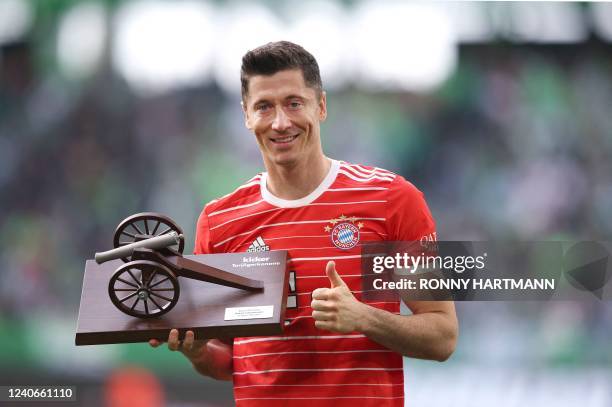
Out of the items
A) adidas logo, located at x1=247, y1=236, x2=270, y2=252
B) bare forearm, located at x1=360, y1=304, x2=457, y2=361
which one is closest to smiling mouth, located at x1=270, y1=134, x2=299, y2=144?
adidas logo, located at x1=247, y1=236, x2=270, y2=252

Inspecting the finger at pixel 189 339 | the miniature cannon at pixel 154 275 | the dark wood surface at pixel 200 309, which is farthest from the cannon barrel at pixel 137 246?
the finger at pixel 189 339

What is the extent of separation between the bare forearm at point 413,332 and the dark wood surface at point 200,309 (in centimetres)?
22

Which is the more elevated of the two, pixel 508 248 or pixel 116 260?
pixel 508 248

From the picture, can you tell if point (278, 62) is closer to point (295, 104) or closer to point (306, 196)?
point (295, 104)

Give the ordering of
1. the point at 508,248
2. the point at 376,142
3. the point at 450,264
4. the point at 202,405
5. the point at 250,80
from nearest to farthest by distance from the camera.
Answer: the point at 250,80 < the point at 450,264 < the point at 508,248 < the point at 202,405 < the point at 376,142

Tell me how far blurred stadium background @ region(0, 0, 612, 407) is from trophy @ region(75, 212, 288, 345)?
269 centimetres

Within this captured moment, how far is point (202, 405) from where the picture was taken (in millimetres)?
4477

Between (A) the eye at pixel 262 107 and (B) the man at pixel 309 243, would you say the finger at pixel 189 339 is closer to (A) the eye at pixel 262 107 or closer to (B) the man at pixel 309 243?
(B) the man at pixel 309 243

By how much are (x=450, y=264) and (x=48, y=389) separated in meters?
3.01

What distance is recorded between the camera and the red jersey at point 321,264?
205cm

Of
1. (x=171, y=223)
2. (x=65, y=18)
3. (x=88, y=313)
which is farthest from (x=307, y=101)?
(x=65, y=18)

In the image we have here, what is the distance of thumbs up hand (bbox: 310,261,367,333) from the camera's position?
1.89 m

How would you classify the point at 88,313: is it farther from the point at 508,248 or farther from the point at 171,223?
the point at 508,248

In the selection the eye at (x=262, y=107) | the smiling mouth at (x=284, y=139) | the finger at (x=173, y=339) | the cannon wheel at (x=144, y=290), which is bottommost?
the finger at (x=173, y=339)
